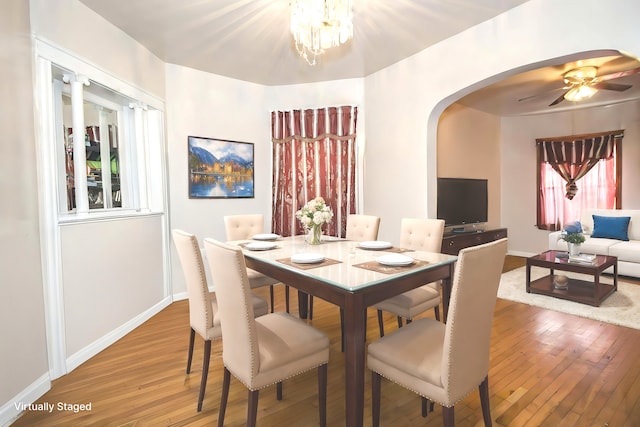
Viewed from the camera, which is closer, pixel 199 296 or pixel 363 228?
pixel 199 296

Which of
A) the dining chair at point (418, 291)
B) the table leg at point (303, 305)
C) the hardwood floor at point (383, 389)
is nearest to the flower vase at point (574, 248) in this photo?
the hardwood floor at point (383, 389)

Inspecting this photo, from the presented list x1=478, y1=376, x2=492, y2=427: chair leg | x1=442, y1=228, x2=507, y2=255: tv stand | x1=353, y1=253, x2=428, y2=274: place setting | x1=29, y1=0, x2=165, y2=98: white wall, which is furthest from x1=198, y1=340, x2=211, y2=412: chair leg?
x1=442, y1=228, x2=507, y2=255: tv stand

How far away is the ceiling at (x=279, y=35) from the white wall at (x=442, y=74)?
13cm

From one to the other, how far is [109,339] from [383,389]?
2.27 meters

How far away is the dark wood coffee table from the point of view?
3533 millimetres

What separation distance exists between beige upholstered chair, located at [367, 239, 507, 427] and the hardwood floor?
445 mm

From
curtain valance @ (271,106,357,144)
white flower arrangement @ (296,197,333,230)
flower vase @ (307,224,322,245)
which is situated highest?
curtain valance @ (271,106,357,144)

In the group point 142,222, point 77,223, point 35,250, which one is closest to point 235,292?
point 35,250

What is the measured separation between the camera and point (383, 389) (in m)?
2.10

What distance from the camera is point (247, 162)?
4.43m

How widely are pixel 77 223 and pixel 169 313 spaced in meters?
1.41

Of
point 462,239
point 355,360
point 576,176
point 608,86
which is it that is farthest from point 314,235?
point 576,176

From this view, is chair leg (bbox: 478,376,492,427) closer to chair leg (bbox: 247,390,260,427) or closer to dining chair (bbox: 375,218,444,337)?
dining chair (bbox: 375,218,444,337)

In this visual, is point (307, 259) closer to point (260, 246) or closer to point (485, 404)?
point (260, 246)
